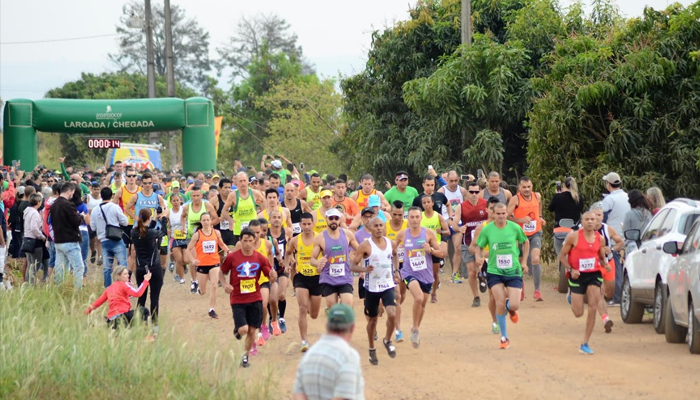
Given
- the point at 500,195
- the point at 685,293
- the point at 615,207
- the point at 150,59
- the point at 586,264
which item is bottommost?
the point at 685,293

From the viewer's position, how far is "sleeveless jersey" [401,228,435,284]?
13.2 m

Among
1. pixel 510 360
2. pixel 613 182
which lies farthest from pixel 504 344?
pixel 613 182

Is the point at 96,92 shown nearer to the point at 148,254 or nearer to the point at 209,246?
the point at 209,246

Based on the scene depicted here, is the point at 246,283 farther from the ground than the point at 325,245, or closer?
closer

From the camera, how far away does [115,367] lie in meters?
9.95

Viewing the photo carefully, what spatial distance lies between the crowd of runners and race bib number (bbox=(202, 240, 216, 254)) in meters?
0.02

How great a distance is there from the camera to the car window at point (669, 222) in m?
14.0

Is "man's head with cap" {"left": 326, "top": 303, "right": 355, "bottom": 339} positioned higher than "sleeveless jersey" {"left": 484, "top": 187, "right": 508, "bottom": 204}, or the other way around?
"sleeveless jersey" {"left": 484, "top": 187, "right": 508, "bottom": 204}

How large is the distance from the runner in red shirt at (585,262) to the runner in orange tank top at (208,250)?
563cm

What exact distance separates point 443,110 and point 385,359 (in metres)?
13.2

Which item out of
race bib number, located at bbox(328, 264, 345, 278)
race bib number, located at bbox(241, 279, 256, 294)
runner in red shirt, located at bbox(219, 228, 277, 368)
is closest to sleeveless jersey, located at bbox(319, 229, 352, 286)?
race bib number, located at bbox(328, 264, 345, 278)

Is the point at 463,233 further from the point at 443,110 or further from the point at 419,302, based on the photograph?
the point at 443,110

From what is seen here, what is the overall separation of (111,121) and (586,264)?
21.1 meters

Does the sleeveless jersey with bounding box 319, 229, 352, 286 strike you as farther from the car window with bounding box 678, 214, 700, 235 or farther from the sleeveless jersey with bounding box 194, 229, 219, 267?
the car window with bounding box 678, 214, 700, 235
